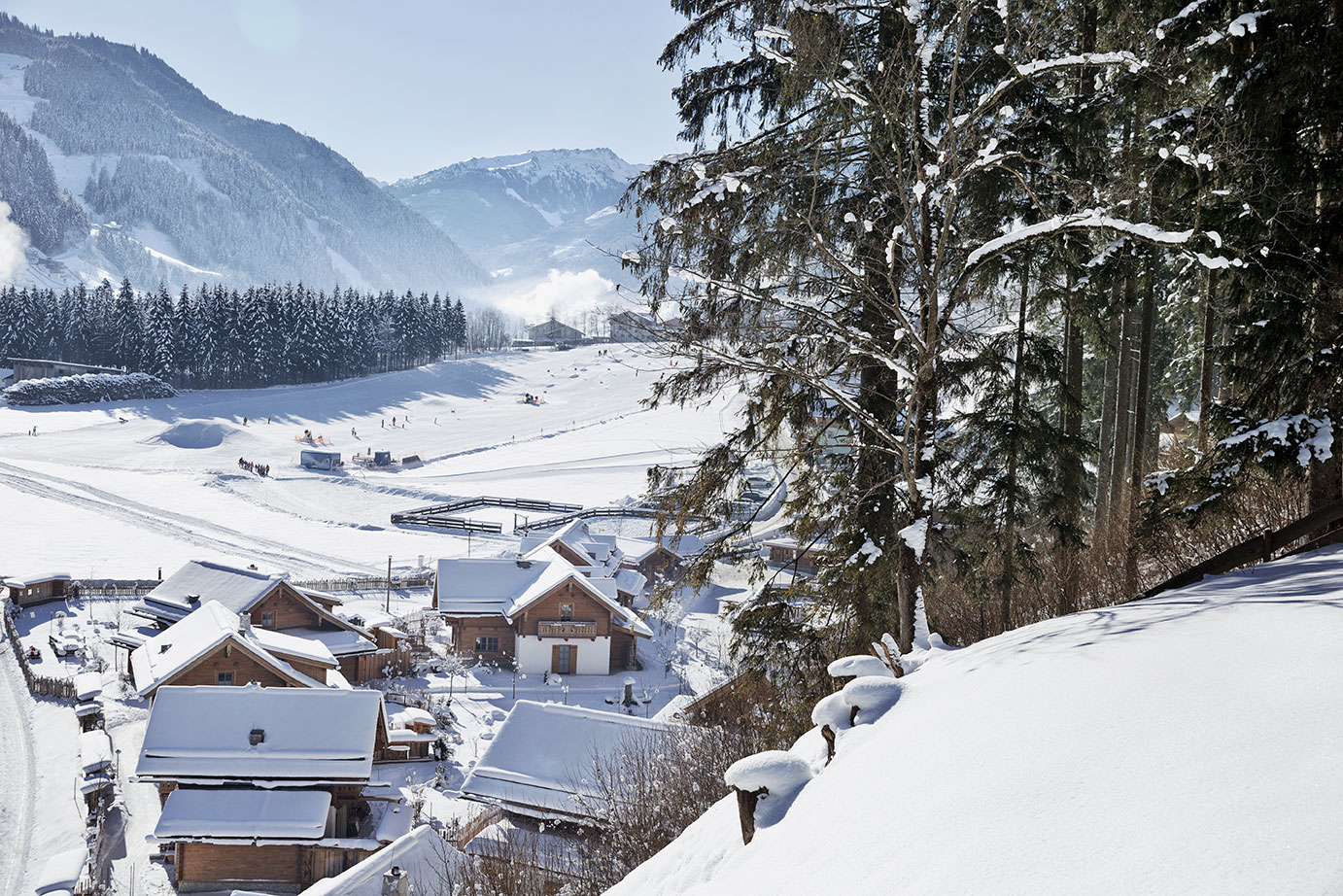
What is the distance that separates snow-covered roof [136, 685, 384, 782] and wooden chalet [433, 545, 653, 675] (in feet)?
Result: 49.8

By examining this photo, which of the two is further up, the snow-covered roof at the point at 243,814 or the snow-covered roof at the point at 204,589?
the snow-covered roof at the point at 204,589

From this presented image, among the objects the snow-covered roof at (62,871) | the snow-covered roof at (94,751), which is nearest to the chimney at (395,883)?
the snow-covered roof at (62,871)

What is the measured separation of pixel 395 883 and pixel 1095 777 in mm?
11868

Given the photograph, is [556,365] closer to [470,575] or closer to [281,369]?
[281,369]

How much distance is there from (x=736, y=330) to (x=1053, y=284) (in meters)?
4.22

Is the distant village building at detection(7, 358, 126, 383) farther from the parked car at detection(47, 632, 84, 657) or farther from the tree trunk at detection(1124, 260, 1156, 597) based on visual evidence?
the tree trunk at detection(1124, 260, 1156, 597)

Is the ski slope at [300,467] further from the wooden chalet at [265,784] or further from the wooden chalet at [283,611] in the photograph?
the wooden chalet at [265,784]

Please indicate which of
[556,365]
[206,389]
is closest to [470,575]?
[206,389]

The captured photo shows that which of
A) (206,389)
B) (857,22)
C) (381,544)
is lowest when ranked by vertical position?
(381,544)

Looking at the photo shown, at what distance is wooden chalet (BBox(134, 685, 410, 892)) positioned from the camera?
67.7 feet

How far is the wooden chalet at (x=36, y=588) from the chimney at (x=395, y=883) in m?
37.2

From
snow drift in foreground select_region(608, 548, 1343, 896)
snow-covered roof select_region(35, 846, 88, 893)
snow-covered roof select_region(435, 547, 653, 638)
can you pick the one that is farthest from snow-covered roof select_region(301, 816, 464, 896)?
snow-covered roof select_region(435, 547, 653, 638)

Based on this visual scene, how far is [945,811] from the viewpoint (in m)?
3.54

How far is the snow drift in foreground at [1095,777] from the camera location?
269cm
